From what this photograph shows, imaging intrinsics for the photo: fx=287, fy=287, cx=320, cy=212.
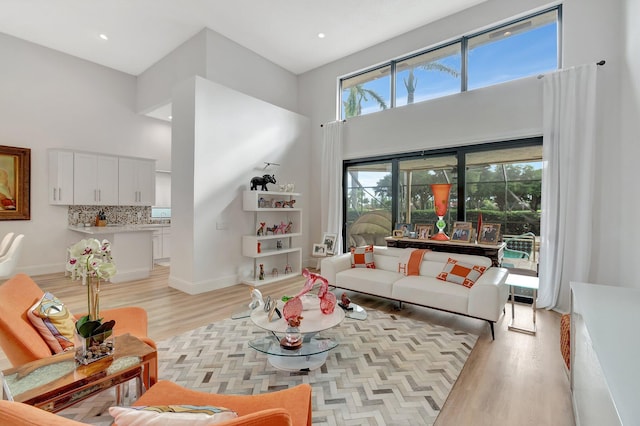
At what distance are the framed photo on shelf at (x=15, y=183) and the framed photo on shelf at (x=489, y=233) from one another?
7593mm

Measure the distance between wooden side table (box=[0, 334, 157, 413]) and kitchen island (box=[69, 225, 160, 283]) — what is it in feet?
13.1

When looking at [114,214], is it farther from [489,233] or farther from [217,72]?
[489,233]

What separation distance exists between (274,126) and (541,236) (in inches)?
182

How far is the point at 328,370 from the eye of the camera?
92.1 inches

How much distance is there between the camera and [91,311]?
1627 mm

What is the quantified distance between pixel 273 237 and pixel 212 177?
4.80ft

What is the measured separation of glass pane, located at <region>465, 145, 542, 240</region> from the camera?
13.0ft

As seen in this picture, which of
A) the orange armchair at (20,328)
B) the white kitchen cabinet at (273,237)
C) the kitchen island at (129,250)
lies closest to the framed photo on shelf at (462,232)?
the white kitchen cabinet at (273,237)

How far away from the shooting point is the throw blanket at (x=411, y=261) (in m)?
3.87

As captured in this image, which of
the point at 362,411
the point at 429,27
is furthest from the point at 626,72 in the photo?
the point at 362,411

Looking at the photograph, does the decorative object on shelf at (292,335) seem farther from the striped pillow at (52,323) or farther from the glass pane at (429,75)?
the glass pane at (429,75)

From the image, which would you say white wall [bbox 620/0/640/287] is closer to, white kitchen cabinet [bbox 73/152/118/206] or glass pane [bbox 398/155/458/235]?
glass pane [bbox 398/155/458/235]

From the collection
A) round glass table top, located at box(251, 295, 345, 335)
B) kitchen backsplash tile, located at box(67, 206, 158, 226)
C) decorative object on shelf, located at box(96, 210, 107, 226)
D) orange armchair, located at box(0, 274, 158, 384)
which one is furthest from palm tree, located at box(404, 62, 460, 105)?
decorative object on shelf, located at box(96, 210, 107, 226)

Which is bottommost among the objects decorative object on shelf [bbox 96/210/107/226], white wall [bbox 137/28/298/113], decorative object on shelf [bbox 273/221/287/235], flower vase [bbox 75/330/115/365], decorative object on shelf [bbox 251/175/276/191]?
flower vase [bbox 75/330/115/365]
